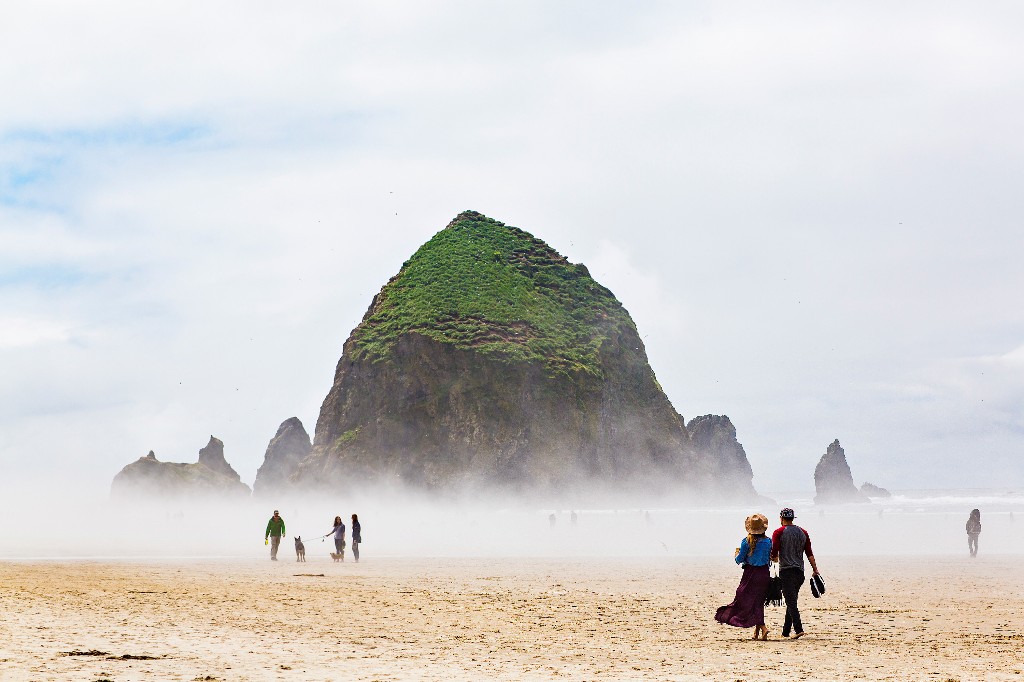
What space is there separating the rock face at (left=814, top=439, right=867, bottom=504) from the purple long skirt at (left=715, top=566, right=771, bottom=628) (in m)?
138

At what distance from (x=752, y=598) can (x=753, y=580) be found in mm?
301

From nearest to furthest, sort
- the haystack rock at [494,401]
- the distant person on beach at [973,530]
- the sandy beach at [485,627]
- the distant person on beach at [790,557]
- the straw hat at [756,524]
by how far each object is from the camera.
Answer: the sandy beach at [485,627], the straw hat at [756,524], the distant person on beach at [790,557], the distant person on beach at [973,530], the haystack rock at [494,401]

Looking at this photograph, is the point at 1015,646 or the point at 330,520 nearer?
the point at 1015,646

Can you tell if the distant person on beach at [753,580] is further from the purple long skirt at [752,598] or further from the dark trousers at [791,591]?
the dark trousers at [791,591]

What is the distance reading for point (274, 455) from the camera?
139m

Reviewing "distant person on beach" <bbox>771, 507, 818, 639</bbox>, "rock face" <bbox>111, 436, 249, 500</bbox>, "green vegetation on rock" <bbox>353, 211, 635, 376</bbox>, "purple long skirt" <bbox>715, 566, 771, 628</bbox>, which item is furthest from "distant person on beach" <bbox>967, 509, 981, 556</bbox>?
"rock face" <bbox>111, 436, 249, 500</bbox>

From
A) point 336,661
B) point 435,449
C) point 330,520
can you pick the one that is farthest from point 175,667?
point 435,449

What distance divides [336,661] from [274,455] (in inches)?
5145

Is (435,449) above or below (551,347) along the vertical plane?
below

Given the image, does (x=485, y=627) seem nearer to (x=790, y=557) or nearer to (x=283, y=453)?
(x=790, y=557)

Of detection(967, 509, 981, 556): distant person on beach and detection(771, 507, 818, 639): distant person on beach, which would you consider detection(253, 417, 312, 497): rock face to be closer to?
detection(967, 509, 981, 556): distant person on beach

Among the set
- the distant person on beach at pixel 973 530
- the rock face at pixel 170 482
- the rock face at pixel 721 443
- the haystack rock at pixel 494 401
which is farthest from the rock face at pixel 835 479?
the distant person on beach at pixel 973 530

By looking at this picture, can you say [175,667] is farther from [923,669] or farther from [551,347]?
[551,347]

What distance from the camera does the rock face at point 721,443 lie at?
471 ft
